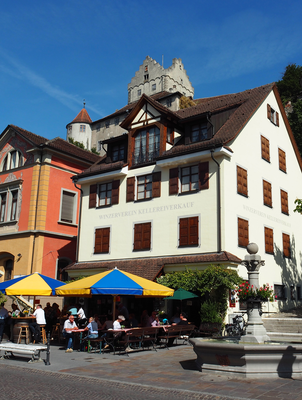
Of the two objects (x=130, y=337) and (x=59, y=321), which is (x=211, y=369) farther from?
(x=59, y=321)

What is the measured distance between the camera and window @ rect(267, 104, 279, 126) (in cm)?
2723

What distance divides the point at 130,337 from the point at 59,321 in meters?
5.06

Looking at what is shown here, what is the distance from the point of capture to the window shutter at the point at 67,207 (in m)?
30.4

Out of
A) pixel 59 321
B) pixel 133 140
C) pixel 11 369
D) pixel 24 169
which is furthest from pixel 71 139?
pixel 11 369

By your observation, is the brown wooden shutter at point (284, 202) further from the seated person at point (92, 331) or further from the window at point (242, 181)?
the seated person at point (92, 331)

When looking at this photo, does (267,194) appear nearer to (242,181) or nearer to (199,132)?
(242,181)

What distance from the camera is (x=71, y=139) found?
79250mm

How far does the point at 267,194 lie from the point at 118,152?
32.4 ft

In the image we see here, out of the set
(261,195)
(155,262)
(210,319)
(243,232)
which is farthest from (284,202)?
(210,319)

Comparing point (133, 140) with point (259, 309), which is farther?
point (133, 140)

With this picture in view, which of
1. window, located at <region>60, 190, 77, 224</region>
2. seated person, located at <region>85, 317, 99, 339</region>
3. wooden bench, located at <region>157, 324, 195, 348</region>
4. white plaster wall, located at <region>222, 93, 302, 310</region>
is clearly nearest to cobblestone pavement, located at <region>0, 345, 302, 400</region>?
seated person, located at <region>85, 317, 99, 339</region>

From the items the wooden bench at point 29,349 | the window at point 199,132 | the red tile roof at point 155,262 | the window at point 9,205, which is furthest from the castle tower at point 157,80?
the wooden bench at point 29,349

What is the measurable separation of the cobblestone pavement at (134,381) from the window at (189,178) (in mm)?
10656

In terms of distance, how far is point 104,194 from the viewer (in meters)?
26.7
